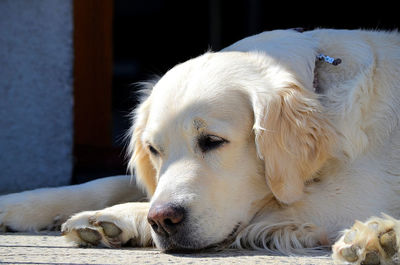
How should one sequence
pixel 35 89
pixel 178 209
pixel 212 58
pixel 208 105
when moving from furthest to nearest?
1. pixel 35 89
2. pixel 212 58
3. pixel 208 105
4. pixel 178 209

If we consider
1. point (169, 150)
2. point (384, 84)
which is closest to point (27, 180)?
point (169, 150)

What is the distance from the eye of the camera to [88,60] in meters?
5.50

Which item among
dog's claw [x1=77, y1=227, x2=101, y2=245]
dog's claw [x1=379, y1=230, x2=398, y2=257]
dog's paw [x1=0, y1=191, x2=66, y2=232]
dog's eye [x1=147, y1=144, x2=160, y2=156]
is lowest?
dog's paw [x1=0, y1=191, x2=66, y2=232]

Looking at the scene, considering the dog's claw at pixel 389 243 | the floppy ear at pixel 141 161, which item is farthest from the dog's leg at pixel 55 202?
the dog's claw at pixel 389 243

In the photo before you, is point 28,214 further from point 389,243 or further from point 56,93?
point 389,243

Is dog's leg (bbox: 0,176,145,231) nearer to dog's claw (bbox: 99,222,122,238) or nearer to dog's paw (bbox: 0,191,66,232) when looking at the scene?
dog's paw (bbox: 0,191,66,232)

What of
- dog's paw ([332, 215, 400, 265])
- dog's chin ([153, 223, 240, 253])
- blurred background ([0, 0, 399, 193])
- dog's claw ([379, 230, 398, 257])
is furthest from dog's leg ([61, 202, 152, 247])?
blurred background ([0, 0, 399, 193])

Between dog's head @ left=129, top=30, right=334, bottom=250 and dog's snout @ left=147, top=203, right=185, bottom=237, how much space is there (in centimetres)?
4

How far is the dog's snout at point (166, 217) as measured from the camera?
8.90 feet

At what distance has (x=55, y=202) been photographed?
3.58 meters

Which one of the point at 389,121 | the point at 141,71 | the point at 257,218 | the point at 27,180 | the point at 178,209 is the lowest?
the point at 141,71

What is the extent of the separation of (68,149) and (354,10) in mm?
5603

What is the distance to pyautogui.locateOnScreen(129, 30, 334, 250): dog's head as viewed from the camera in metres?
2.87

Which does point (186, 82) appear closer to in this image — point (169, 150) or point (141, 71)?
point (169, 150)
